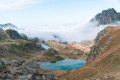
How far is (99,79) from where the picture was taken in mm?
44938

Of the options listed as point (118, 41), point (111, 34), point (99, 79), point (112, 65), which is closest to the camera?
point (99, 79)

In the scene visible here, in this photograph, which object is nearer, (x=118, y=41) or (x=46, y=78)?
(x=46, y=78)

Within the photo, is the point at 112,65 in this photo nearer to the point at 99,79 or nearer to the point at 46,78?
the point at 99,79

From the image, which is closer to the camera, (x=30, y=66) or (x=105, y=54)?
(x=30, y=66)

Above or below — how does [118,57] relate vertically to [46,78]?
above

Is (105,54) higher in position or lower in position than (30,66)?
higher

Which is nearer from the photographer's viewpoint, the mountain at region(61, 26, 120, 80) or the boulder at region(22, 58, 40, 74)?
the boulder at region(22, 58, 40, 74)

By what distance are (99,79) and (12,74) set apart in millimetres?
27679

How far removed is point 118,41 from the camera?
80938 mm

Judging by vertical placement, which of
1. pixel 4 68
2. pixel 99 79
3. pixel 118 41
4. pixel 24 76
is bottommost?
pixel 99 79

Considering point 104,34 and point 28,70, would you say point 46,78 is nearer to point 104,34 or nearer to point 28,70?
point 28,70

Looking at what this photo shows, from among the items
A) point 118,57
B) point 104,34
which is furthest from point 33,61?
point 104,34

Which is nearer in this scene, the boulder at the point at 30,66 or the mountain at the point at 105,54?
the boulder at the point at 30,66

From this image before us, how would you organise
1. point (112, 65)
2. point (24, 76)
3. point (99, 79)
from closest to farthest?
point (24, 76)
point (99, 79)
point (112, 65)
